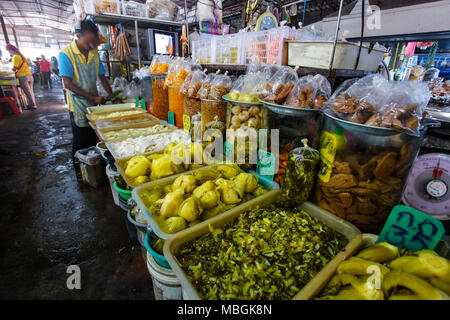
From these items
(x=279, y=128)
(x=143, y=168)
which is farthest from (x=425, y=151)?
(x=143, y=168)

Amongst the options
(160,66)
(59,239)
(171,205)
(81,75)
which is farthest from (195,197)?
(81,75)

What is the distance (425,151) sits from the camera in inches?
64.6

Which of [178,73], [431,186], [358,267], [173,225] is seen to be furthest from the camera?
[178,73]

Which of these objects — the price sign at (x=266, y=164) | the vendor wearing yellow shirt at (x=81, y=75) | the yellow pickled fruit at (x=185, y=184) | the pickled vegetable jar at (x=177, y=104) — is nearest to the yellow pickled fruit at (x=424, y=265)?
the price sign at (x=266, y=164)

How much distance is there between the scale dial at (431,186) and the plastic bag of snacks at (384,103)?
0.70 meters

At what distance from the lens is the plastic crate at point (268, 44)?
169 centimetres

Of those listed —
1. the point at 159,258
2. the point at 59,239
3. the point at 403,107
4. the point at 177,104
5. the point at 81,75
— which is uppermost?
the point at 81,75

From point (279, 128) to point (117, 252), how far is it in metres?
1.95

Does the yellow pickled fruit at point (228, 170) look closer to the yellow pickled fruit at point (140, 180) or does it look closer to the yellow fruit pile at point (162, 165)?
the yellow fruit pile at point (162, 165)

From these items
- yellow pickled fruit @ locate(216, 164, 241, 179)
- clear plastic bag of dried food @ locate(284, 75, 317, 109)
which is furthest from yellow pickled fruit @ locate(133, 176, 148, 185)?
clear plastic bag of dried food @ locate(284, 75, 317, 109)

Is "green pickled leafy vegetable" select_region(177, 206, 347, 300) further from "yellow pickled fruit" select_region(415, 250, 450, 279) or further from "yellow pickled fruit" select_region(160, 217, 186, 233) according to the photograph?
"yellow pickled fruit" select_region(415, 250, 450, 279)

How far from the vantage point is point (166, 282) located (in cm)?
122

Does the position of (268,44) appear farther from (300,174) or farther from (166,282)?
(166,282)

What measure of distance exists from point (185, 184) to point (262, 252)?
0.60m
